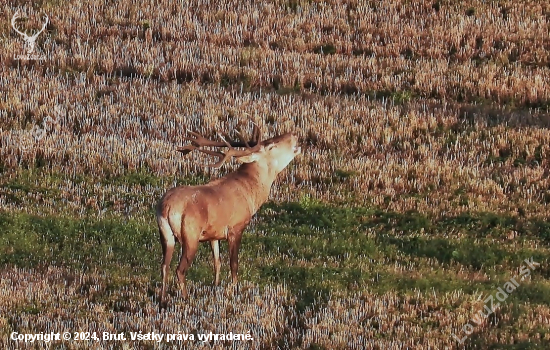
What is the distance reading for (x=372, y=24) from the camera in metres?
26.6

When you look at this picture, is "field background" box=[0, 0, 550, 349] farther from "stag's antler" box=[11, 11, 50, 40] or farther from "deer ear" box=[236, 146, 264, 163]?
"deer ear" box=[236, 146, 264, 163]

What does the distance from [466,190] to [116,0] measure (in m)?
14.8

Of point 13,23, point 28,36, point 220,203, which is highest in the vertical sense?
point 220,203

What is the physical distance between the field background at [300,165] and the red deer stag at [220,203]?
644 mm

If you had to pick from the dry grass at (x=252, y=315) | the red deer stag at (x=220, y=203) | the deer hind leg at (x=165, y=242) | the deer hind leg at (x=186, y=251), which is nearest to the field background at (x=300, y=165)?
the dry grass at (x=252, y=315)

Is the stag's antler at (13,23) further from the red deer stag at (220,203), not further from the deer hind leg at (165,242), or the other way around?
the deer hind leg at (165,242)

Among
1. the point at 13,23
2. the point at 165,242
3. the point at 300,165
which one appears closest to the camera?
the point at 165,242

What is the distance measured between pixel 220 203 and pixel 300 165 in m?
7.12

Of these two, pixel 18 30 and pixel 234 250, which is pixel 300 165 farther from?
pixel 18 30

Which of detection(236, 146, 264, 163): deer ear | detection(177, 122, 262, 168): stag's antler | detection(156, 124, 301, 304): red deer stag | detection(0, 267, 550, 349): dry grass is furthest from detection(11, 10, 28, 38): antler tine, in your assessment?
detection(236, 146, 264, 163): deer ear

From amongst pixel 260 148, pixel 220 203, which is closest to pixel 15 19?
pixel 260 148

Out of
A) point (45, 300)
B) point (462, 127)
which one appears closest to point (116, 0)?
point (462, 127)

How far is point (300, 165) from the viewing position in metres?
17.4

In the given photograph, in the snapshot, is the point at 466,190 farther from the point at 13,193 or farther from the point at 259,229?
the point at 13,193
